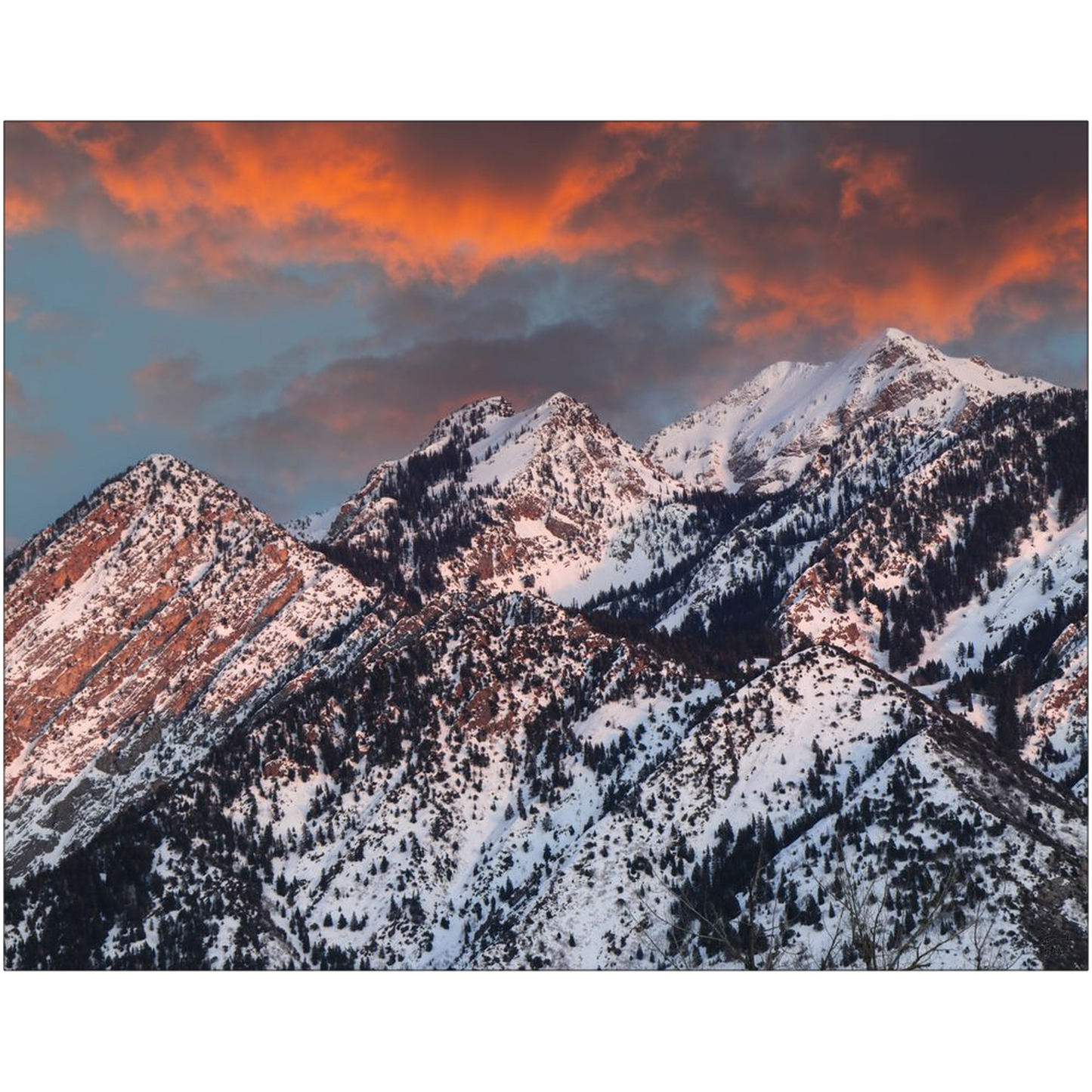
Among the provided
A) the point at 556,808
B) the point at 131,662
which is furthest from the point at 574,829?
the point at 131,662

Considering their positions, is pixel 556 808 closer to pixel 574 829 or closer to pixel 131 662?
pixel 574 829

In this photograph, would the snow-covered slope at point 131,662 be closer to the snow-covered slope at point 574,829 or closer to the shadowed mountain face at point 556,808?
the shadowed mountain face at point 556,808

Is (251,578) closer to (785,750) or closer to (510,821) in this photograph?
(510,821)

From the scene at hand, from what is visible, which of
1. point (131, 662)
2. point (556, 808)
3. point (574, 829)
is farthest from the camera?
point (131, 662)

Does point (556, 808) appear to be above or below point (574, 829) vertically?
above

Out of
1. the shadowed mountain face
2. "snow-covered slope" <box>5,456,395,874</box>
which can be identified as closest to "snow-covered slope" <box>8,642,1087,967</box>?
the shadowed mountain face

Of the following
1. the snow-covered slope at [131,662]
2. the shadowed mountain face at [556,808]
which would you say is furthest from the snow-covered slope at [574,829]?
the snow-covered slope at [131,662]

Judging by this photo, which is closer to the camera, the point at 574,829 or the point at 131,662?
the point at 574,829
